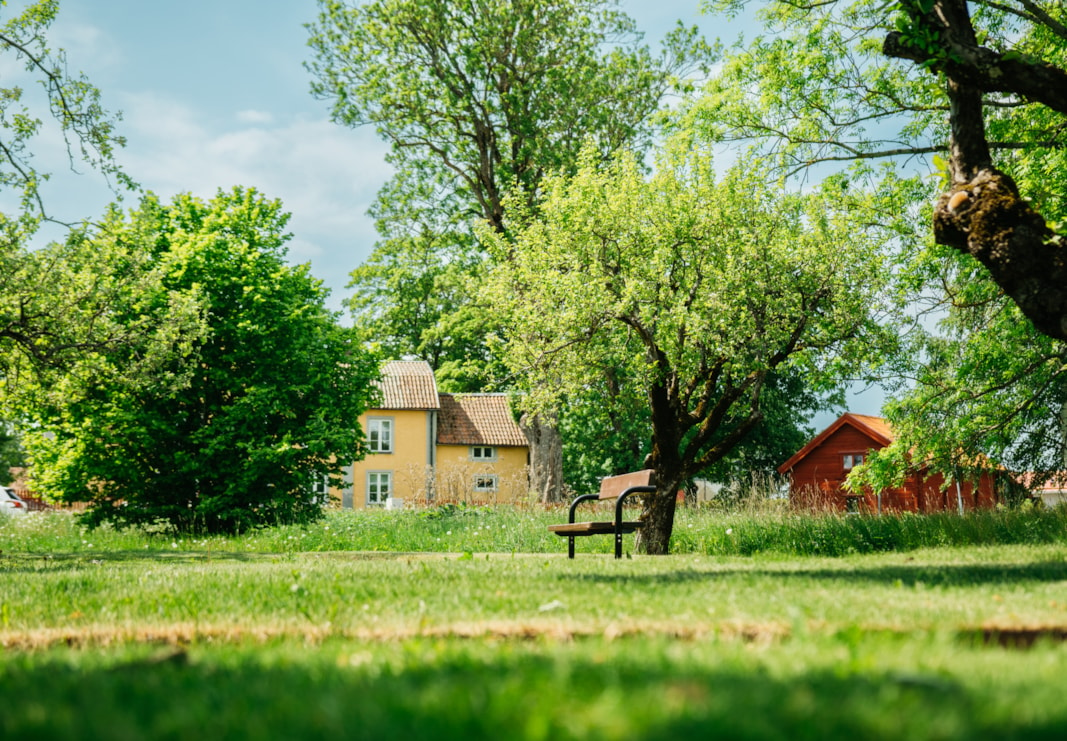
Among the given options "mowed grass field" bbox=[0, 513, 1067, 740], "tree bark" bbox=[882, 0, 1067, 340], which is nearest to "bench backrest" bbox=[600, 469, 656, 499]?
"mowed grass field" bbox=[0, 513, 1067, 740]

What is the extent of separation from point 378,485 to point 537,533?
A: 2952 cm

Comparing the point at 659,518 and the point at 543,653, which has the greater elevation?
the point at 659,518

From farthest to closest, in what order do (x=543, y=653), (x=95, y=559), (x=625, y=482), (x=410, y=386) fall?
(x=410, y=386), (x=95, y=559), (x=625, y=482), (x=543, y=653)

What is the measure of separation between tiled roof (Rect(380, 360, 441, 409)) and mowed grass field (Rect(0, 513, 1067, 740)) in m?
35.9

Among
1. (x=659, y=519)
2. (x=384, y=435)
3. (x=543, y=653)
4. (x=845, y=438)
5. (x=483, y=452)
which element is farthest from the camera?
(x=483, y=452)

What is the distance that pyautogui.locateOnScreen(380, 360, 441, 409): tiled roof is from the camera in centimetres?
4525

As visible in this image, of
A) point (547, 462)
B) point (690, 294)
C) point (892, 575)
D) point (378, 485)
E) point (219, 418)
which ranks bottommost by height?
point (892, 575)

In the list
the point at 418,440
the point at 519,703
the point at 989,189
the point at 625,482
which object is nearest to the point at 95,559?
the point at 625,482

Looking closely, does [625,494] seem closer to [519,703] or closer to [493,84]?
[519,703]

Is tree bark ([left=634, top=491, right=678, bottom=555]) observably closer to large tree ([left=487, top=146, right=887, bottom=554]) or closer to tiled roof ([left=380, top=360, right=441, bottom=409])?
large tree ([left=487, top=146, right=887, bottom=554])

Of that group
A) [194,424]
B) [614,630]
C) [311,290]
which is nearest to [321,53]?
[311,290]

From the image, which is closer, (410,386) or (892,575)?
(892,575)

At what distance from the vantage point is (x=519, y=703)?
263 centimetres

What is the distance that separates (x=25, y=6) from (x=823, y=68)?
14129 mm
